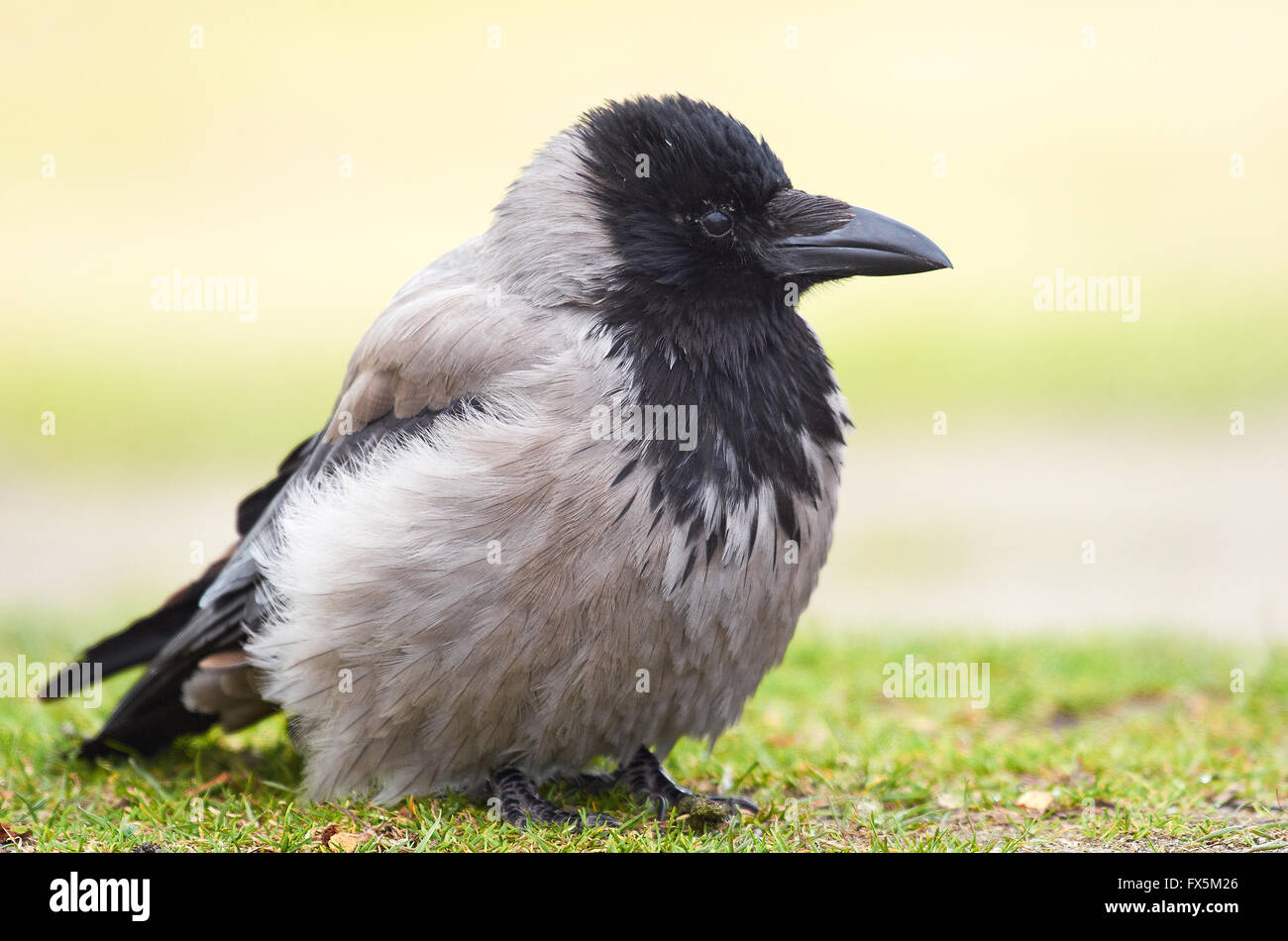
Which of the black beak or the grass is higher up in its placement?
the black beak

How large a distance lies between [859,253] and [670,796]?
2.05 meters

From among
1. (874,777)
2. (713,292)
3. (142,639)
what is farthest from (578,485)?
(142,639)

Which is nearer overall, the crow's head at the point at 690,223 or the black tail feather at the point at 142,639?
the crow's head at the point at 690,223

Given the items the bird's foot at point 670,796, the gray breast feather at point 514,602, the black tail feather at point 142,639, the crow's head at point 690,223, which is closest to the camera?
the gray breast feather at point 514,602

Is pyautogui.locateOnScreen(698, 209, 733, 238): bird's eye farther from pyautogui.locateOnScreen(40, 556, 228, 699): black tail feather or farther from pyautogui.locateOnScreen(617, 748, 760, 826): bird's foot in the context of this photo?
pyautogui.locateOnScreen(40, 556, 228, 699): black tail feather

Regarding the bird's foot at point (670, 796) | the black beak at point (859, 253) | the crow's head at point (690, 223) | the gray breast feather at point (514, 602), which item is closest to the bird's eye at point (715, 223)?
the crow's head at point (690, 223)

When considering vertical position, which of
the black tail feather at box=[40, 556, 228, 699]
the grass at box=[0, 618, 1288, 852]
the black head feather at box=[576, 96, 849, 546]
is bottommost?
the grass at box=[0, 618, 1288, 852]

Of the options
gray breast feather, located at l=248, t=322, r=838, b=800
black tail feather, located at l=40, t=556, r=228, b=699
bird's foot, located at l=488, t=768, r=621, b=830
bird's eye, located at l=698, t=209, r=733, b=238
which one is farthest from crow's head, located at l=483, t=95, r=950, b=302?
black tail feather, located at l=40, t=556, r=228, b=699

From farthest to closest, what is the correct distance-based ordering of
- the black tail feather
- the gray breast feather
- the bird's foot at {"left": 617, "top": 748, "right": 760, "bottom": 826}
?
the black tail feather
the bird's foot at {"left": 617, "top": 748, "right": 760, "bottom": 826}
the gray breast feather

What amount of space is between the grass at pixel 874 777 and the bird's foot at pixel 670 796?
0.08 meters

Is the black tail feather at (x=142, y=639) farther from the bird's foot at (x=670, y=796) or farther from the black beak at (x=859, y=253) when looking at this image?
the black beak at (x=859, y=253)

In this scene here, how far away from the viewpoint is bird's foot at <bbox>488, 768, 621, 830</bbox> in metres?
4.91

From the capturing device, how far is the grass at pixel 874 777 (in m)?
4.73
